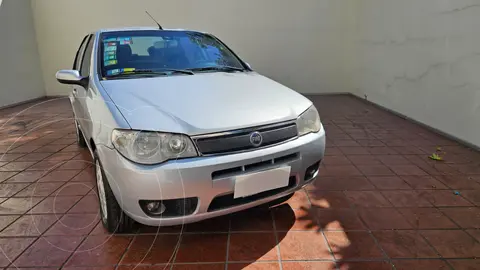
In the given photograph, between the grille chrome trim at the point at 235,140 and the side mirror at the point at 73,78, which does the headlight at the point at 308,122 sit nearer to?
the grille chrome trim at the point at 235,140

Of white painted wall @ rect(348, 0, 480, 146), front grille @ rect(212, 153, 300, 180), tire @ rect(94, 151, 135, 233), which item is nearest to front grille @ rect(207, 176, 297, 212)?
front grille @ rect(212, 153, 300, 180)

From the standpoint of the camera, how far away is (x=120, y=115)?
192 centimetres

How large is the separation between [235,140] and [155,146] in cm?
45

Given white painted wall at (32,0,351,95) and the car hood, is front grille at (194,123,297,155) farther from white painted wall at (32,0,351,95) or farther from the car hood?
white painted wall at (32,0,351,95)

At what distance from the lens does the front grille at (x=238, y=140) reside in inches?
72.1

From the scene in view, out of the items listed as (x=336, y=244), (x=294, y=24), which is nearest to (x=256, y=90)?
(x=336, y=244)

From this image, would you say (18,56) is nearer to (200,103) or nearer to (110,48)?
(110,48)

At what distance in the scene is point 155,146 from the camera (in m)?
1.81

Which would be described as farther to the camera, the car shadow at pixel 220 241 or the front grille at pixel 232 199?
the car shadow at pixel 220 241

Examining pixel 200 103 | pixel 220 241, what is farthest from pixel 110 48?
pixel 220 241

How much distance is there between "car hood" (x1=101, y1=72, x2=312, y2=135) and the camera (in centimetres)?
187

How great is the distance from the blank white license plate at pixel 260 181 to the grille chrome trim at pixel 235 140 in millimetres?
157

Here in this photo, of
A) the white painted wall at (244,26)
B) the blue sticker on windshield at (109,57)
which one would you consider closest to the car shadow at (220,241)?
the blue sticker on windshield at (109,57)

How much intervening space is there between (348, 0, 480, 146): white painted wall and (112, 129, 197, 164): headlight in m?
3.96
